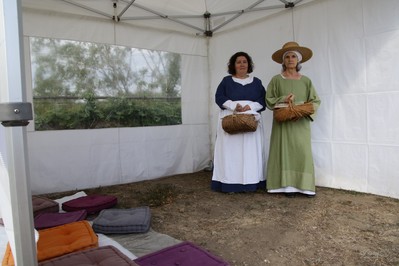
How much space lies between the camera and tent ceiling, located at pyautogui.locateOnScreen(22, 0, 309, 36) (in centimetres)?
318

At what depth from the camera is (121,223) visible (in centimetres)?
204

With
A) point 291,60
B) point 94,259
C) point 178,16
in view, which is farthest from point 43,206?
point 178,16

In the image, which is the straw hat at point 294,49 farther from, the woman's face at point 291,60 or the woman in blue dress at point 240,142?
the woman in blue dress at point 240,142

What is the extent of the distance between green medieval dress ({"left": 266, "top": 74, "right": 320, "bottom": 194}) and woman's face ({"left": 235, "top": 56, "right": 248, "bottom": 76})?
368mm

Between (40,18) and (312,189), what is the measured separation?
3250 mm

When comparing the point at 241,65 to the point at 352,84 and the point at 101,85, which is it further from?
the point at 101,85

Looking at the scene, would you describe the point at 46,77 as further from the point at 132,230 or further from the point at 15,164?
the point at 15,164

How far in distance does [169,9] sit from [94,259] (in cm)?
306

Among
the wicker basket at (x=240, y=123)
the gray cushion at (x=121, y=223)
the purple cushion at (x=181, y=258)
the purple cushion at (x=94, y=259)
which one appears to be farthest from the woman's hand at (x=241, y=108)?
the purple cushion at (x=94, y=259)

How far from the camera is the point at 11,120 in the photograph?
2.15 ft

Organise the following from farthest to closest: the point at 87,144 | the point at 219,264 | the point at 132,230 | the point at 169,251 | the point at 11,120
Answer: the point at 87,144 < the point at 132,230 < the point at 169,251 < the point at 219,264 < the point at 11,120

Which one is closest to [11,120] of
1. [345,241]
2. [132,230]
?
[132,230]

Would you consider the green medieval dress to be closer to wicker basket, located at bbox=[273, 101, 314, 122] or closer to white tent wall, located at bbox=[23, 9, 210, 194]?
wicker basket, located at bbox=[273, 101, 314, 122]

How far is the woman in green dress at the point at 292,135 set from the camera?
289 cm
